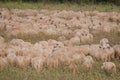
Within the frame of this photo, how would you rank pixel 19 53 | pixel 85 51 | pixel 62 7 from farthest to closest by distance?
pixel 62 7, pixel 85 51, pixel 19 53

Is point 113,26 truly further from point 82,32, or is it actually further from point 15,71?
point 15,71

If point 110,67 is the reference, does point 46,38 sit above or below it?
below

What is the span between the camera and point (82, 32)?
13.2m

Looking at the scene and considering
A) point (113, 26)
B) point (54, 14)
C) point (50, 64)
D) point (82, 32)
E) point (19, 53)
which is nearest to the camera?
point (50, 64)

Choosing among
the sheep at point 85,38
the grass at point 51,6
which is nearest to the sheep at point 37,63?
the sheep at point 85,38

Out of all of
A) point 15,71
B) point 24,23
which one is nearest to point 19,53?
point 15,71

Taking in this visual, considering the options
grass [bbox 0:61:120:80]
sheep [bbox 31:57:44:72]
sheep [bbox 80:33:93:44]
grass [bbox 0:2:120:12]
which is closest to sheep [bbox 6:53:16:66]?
grass [bbox 0:61:120:80]

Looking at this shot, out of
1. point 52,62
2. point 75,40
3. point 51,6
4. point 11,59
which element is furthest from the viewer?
point 51,6

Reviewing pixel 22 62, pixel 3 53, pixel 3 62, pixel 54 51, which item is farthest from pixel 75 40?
pixel 3 62

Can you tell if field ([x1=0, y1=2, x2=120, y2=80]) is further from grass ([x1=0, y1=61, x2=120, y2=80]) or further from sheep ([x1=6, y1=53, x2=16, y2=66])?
sheep ([x1=6, y1=53, x2=16, y2=66])

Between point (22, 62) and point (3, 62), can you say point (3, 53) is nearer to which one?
point (3, 62)

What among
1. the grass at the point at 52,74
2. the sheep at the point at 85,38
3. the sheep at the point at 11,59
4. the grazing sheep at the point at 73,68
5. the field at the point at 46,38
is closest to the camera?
the grass at the point at 52,74

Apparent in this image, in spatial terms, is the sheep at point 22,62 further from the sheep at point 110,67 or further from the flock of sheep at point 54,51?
the sheep at point 110,67

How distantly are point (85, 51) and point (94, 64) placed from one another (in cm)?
96
